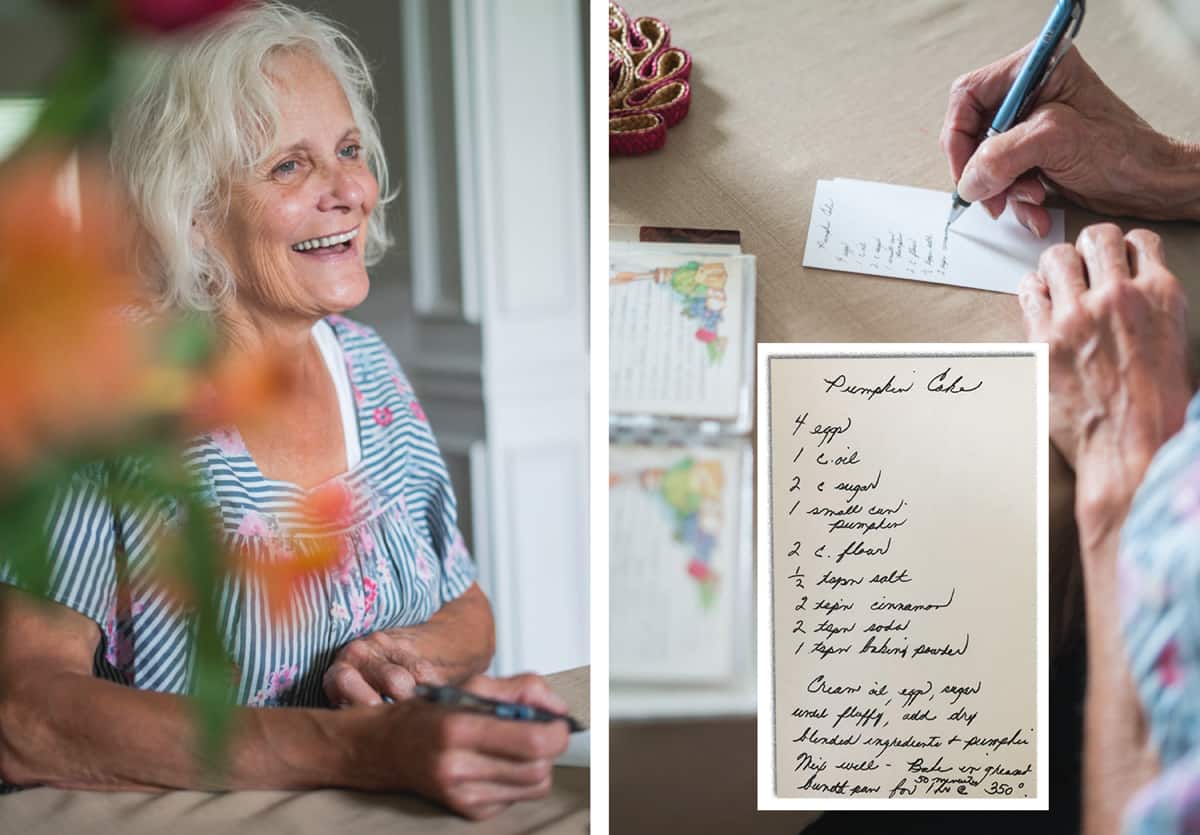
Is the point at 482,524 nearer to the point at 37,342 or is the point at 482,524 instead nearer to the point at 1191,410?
the point at 37,342

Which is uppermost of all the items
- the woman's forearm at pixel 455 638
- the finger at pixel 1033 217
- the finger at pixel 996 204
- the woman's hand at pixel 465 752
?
the finger at pixel 996 204

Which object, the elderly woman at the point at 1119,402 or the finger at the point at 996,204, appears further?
the finger at the point at 996,204

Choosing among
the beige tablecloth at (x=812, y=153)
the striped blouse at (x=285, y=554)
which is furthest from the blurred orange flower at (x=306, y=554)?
the beige tablecloth at (x=812, y=153)

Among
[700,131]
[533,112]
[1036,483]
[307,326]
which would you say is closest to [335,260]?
[307,326]

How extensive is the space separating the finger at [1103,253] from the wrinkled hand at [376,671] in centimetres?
46

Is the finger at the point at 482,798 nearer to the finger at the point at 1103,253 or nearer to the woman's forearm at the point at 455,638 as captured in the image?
the woman's forearm at the point at 455,638

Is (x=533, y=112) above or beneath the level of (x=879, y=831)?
above

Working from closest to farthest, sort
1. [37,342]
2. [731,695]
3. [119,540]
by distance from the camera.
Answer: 1. [37,342]
2. [119,540]
3. [731,695]

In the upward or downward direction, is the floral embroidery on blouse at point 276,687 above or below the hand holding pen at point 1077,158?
below

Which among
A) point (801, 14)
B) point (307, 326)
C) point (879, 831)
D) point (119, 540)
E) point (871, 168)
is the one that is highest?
point (801, 14)

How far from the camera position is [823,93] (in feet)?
2.42

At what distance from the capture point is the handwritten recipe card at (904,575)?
68cm

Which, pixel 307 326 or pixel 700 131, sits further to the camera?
pixel 700 131

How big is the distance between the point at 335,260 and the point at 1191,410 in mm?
499
